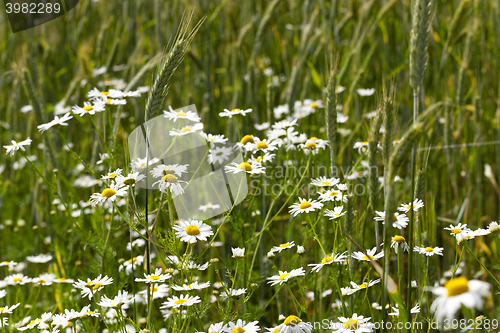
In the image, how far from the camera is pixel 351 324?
3.17 feet

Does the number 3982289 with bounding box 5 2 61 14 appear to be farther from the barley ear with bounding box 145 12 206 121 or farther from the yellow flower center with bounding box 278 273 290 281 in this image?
the yellow flower center with bounding box 278 273 290 281

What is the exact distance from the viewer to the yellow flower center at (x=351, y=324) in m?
0.96

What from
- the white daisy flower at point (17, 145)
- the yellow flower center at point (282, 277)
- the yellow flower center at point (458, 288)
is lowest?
the yellow flower center at point (282, 277)

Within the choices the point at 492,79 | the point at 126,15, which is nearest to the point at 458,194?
the point at 492,79

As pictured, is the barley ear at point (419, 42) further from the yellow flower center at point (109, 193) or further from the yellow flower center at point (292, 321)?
the yellow flower center at point (109, 193)

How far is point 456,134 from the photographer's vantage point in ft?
7.29

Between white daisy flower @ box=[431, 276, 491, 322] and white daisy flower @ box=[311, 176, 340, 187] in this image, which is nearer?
white daisy flower @ box=[431, 276, 491, 322]

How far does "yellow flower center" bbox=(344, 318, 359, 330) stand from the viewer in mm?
964

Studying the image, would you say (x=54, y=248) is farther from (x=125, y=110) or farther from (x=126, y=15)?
(x=126, y=15)

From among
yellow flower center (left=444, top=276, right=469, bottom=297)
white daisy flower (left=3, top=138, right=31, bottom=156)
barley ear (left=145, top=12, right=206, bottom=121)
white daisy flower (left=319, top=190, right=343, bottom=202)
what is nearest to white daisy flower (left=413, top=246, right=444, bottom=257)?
white daisy flower (left=319, top=190, right=343, bottom=202)

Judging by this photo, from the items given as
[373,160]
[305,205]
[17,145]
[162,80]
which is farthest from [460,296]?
[17,145]

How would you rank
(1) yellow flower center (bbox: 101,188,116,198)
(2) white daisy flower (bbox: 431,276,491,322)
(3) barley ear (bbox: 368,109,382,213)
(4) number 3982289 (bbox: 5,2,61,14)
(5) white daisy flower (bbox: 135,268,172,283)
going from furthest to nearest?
(4) number 3982289 (bbox: 5,2,61,14) < (1) yellow flower center (bbox: 101,188,116,198) < (5) white daisy flower (bbox: 135,268,172,283) < (3) barley ear (bbox: 368,109,382,213) < (2) white daisy flower (bbox: 431,276,491,322)

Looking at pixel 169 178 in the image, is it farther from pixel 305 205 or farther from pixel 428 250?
pixel 428 250

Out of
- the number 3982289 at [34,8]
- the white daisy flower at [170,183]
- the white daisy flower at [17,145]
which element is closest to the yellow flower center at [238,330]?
the white daisy flower at [170,183]
